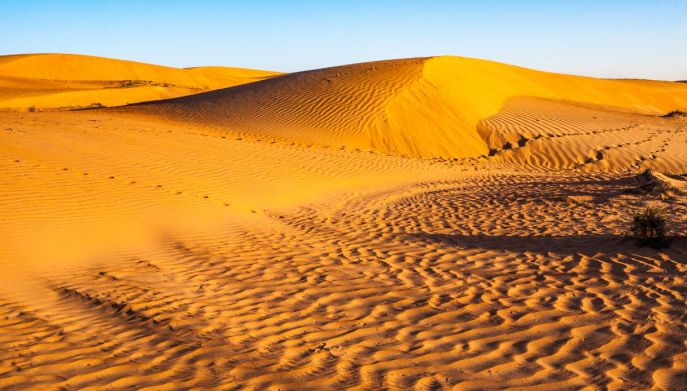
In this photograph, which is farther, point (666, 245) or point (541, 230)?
point (541, 230)

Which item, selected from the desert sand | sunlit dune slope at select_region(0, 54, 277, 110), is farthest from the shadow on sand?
sunlit dune slope at select_region(0, 54, 277, 110)

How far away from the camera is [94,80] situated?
2280 inches

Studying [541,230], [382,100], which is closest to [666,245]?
[541,230]

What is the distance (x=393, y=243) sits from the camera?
873 cm

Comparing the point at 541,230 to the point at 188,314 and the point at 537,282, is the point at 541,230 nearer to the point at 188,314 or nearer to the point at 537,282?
the point at 537,282

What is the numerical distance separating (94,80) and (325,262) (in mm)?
55883

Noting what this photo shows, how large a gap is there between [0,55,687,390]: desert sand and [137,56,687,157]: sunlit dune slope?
1.21 ft

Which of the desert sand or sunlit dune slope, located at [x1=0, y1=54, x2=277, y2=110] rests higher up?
sunlit dune slope, located at [x1=0, y1=54, x2=277, y2=110]

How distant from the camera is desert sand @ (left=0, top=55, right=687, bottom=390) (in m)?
4.40

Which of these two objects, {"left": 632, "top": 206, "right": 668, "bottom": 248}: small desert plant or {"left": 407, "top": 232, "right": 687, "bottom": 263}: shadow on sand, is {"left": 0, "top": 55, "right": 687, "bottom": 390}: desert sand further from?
{"left": 632, "top": 206, "right": 668, "bottom": 248}: small desert plant

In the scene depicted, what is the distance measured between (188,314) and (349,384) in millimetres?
2042

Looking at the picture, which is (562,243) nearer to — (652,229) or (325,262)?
(652,229)

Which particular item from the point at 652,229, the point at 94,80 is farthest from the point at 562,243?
the point at 94,80

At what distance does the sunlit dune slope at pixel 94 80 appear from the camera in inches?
1542
